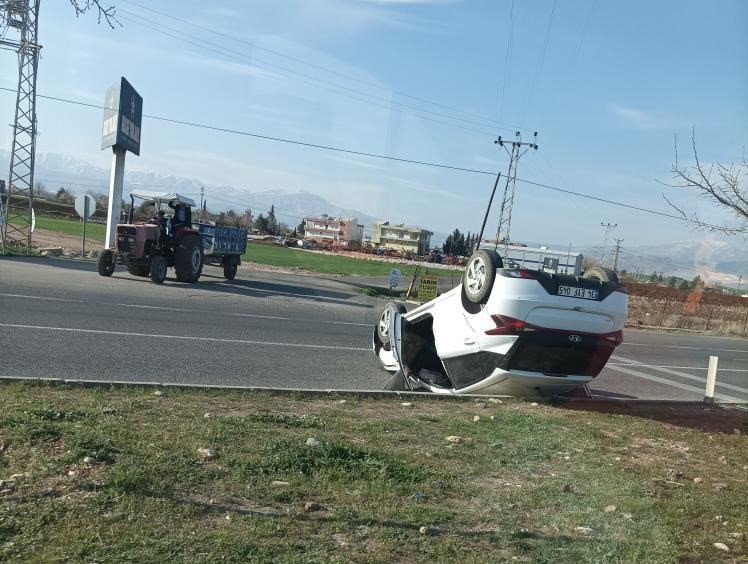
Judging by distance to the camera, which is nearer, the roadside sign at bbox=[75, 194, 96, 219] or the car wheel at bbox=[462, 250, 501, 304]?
the car wheel at bbox=[462, 250, 501, 304]

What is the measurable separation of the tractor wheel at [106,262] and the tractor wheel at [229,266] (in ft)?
15.3

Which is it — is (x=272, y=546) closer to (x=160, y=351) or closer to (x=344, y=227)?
(x=160, y=351)

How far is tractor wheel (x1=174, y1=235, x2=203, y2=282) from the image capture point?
20750mm

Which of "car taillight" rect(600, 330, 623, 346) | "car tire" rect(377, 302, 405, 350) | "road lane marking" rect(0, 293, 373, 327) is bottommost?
"road lane marking" rect(0, 293, 373, 327)

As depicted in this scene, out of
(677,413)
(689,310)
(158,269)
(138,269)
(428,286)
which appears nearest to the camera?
(677,413)

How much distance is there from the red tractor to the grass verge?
552 inches

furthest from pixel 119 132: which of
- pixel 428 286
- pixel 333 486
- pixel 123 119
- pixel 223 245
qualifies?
pixel 333 486

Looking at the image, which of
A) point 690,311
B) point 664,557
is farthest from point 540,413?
point 690,311

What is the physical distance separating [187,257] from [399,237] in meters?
78.0

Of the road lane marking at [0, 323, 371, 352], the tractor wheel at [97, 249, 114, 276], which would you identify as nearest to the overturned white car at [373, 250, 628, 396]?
the road lane marking at [0, 323, 371, 352]

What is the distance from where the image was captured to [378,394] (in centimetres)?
764

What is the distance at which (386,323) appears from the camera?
9.59m

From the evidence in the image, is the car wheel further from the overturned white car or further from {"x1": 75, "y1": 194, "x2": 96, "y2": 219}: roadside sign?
{"x1": 75, "y1": 194, "x2": 96, "y2": 219}: roadside sign

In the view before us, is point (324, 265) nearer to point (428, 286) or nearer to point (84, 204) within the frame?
point (84, 204)
